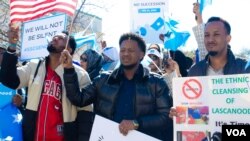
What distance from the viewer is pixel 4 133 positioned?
4.41 metres

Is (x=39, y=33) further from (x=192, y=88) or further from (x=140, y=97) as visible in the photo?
(x=192, y=88)

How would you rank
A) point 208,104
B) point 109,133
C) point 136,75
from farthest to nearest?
point 136,75 → point 109,133 → point 208,104

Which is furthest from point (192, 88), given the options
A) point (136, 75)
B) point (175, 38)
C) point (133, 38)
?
point (175, 38)

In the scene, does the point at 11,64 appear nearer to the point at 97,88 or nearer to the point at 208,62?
the point at 97,88

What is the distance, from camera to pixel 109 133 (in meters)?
3.74

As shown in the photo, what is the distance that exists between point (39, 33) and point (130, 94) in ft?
5.99

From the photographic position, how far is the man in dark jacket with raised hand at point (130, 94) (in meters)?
3.74

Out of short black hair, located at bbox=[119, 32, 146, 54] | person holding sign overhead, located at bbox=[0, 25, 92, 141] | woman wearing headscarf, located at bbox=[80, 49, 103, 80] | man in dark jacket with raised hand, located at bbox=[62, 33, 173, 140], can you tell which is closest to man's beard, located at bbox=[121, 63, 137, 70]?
man in dark jacket with raised hand, located at bbox=[62, 33, 173, 140]

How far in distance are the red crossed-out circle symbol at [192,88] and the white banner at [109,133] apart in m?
0.48

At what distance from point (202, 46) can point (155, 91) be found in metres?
0.89

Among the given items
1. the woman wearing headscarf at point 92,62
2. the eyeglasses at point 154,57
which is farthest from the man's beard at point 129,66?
the eyeglasses at point 154,57

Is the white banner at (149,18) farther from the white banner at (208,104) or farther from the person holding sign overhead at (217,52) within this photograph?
the white banner at (208,104)

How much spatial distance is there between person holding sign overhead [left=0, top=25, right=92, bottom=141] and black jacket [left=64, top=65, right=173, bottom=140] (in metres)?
0.20

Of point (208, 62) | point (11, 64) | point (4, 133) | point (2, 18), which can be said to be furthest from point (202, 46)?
point (2, 18)
